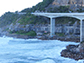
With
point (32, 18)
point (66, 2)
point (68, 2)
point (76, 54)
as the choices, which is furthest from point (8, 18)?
point (76, 54)

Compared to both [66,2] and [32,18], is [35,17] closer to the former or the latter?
[32,18]

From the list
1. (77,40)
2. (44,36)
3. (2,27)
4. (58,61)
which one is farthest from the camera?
(2,27)

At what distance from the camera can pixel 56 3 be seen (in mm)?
49656

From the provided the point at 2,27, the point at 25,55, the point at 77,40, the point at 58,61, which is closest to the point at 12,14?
the point at 2,27

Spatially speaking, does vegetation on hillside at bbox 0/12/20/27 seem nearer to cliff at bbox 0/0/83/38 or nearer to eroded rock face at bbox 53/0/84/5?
cliff at bbox 0/0/83/38

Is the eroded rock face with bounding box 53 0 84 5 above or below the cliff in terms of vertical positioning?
above

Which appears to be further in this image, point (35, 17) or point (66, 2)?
point (66, 2)

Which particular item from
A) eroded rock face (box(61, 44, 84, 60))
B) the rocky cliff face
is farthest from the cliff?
eroded rock face (box(61, 44, 84, 60))

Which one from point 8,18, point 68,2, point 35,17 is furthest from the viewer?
point 8,18

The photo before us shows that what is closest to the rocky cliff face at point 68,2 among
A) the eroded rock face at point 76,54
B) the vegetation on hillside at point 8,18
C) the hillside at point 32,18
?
the hillside at point 32,18

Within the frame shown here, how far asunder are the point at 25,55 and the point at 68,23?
64.3 ft

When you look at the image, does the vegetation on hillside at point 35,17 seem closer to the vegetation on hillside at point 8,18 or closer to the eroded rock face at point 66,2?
the vegetation on hillside at point 8,18

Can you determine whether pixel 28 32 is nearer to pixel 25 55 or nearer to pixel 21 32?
pixel 21 32

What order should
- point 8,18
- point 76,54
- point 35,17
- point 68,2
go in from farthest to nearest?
1. point 8,18
2. point 68,2
3. point 35,17
4. point 76,54
